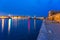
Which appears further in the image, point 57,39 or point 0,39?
point 0,39

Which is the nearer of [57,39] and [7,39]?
[57,39]

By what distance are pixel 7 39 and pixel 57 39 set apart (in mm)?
12010

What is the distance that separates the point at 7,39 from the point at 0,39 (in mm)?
760

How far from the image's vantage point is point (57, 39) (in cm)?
538

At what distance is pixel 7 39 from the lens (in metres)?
16.8

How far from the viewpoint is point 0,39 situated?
16.5 metres

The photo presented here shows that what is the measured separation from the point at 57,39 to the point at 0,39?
11943 millimetres

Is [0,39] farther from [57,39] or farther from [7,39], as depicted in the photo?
[57,39]

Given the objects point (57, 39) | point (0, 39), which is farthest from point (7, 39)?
point (57, 39)
